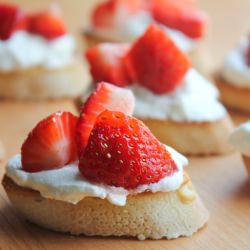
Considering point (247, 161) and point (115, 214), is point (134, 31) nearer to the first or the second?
point (247, 161)

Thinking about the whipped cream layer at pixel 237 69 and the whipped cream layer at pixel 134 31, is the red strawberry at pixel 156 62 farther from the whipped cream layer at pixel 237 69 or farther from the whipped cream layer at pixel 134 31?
the whipped cream layer at pixel 134 31

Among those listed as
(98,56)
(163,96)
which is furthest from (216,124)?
(98,56)

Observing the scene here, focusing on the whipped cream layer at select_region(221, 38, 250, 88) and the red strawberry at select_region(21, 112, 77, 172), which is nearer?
the red strawberry at select_region(21, 112, 77, 172)

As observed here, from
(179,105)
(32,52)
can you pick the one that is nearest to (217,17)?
Answer: (32,52)

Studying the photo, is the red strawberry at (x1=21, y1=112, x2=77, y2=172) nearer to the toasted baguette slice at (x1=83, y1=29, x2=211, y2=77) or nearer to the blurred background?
the toasted baguette slice at (x1=83, y1=29, x2=211, y2=77)

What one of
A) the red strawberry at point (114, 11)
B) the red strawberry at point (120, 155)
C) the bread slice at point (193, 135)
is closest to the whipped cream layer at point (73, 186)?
the red strawberry at point (120, 155)

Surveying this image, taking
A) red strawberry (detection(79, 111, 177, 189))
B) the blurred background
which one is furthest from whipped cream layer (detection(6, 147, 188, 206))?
the blurred background
